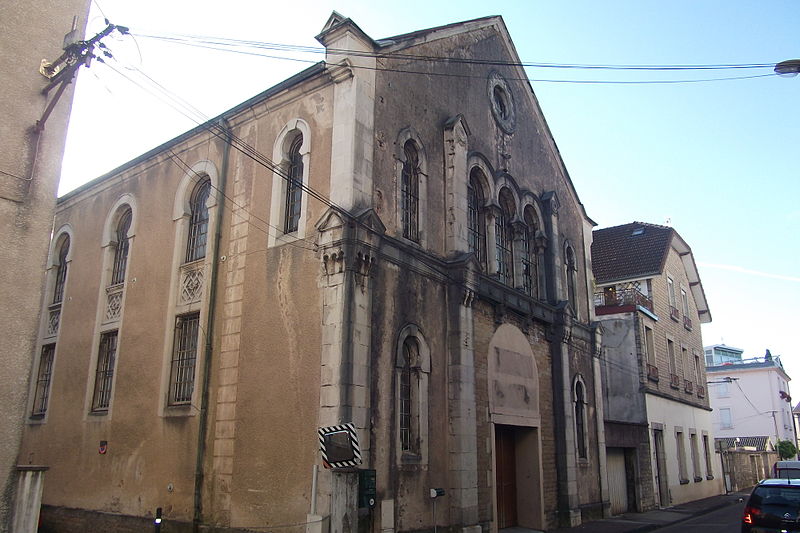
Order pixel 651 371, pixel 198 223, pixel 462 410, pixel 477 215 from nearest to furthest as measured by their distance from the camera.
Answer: pixel 462 410 < pixel 198 223 < pixel 477 215 < pixel 651 371

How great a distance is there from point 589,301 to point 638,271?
7.92 m

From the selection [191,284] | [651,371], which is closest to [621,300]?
[651,371]

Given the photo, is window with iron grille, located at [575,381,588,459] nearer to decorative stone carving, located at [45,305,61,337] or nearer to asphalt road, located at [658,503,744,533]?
asphalt road, located at [658,503,744,533]

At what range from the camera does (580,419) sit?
20281 millimetres

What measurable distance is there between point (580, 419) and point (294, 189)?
11.7 meters

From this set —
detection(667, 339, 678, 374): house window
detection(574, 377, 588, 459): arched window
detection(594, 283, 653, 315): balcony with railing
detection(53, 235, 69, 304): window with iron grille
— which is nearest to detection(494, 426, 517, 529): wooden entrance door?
detection(574, 377, 588, 459): arched window

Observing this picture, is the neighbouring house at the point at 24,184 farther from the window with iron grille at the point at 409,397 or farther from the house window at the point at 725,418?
the house window at the point at 725,418

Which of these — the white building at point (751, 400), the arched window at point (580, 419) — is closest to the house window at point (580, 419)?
the arched window at point (580, 419)

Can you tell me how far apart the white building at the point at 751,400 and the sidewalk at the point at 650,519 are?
116 feet

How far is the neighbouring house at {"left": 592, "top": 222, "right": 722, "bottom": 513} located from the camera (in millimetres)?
24078

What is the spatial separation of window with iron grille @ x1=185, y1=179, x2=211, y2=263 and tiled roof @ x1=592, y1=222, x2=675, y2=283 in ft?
64.3

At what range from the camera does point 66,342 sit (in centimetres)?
1911

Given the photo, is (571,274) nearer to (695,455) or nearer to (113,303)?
(113,303)

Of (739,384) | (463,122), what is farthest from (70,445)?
(739,384)
